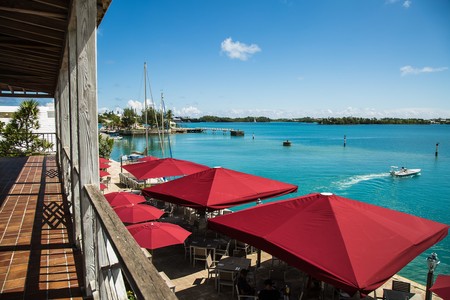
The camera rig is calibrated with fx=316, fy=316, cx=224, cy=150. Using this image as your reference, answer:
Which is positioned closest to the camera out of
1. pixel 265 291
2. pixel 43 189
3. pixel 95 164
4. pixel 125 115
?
pixel 95 164

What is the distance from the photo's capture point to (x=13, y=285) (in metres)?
3.12

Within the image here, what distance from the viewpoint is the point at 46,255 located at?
3775mm

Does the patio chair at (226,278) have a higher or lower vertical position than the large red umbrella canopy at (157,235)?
lower

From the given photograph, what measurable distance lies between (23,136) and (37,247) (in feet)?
52.1

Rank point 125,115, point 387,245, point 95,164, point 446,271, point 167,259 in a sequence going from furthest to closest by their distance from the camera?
point 125,115 → point 446,271 → point 167,259 → point 387,245 → point 95,164

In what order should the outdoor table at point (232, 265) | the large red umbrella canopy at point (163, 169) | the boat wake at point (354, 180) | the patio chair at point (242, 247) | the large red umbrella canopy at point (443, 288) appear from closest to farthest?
the large red umbrella canopy at point (443, 288) < the outdoor table at point (232, 265) < the patio chair at point (242, 247) < the large red umbrella canopy at point (163, 169) < the boat wake at point (354, 180)

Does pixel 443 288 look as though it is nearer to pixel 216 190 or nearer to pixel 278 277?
pixel 278 277

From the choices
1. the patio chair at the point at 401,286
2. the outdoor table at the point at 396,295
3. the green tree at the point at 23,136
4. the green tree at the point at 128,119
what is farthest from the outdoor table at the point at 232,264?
the green tree at the point at 128,119

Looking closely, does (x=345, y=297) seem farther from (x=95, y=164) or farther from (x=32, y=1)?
(x=32, y=1)

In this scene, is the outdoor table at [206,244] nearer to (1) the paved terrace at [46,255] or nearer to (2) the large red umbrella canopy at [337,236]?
(1) the paved terrace at [46,255]

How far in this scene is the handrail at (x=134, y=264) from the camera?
1.10m

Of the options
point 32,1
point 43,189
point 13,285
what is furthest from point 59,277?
point 43,189

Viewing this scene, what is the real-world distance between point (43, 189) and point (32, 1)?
5.10 meters

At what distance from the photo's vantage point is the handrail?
1.10 meters
